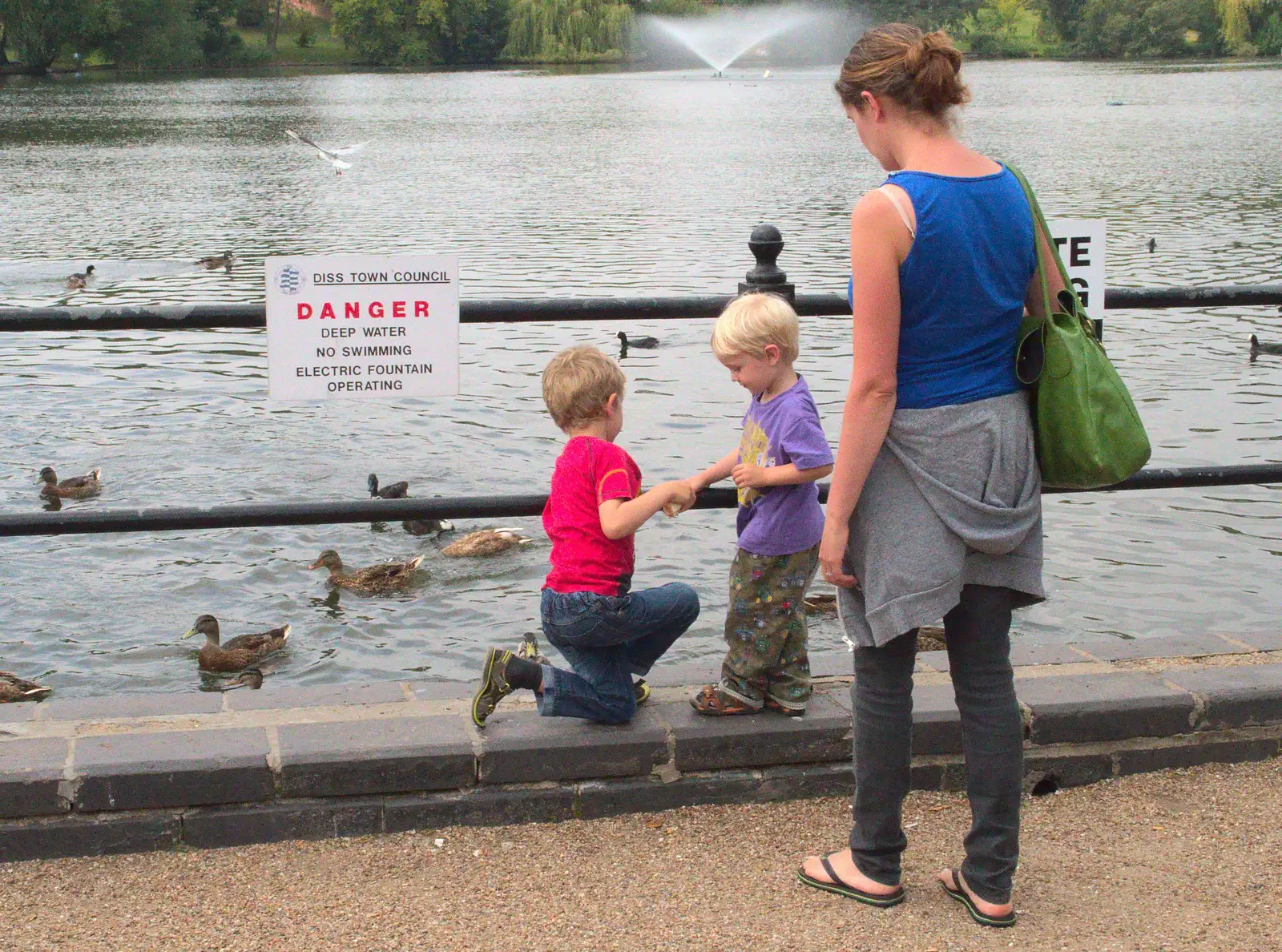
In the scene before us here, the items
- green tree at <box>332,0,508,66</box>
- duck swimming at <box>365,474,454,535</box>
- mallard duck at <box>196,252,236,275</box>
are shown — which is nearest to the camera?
duck swimming at <box>365,474,454,535</box>

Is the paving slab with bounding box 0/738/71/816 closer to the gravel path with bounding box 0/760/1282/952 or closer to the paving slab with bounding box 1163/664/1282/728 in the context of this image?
the gravel path with bounding box 0/760/1282/952

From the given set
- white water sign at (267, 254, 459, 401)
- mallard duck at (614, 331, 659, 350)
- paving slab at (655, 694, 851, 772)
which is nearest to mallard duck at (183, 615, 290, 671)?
white water sign at (267, 254, 459, 401)

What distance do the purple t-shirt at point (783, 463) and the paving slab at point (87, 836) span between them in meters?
1.56

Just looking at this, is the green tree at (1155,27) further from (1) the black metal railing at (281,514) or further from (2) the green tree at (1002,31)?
(1) the black metal railing at (281,514)

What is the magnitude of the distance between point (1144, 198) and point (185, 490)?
72.0ft

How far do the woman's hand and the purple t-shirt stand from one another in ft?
1.46

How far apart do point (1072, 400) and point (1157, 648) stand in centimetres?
167

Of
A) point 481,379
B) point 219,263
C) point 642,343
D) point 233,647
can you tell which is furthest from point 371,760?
point 219,263

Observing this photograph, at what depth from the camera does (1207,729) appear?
4.08 metres

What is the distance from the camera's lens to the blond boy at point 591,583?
146 inches

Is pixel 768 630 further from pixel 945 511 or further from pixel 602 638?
pixel 945 511

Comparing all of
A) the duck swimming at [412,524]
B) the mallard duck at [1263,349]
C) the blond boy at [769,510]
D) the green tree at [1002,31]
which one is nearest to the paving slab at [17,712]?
the blond boy at [769,510]

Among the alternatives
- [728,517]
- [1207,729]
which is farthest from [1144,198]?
[1207,729]

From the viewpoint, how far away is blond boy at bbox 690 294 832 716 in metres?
3.63
